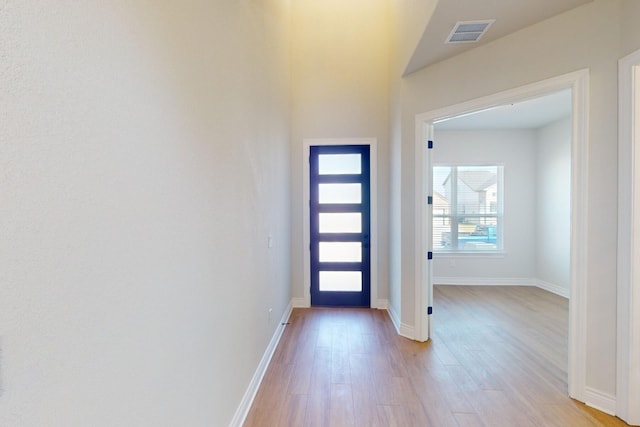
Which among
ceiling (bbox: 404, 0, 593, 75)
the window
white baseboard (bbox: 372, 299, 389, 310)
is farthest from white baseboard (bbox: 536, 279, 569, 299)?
ceiling (bbox: 404, 0, 593, 75)

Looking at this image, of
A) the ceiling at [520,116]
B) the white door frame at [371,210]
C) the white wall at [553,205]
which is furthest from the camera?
the white wall at [553,205]

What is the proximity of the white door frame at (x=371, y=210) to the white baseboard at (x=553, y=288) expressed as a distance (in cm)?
318

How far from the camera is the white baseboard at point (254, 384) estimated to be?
2051mm

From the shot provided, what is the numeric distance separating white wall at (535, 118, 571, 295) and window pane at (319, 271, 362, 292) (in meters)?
3.49

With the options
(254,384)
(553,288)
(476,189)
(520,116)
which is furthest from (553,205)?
(254,384)

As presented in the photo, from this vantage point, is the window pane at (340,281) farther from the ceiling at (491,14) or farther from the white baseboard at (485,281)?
the ceiling at (491,14)

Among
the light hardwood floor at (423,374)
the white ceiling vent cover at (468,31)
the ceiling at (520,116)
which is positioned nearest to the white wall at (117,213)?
the light hardwood floor at (423,374)

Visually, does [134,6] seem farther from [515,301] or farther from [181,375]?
[515,301]

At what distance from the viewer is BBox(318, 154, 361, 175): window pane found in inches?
176

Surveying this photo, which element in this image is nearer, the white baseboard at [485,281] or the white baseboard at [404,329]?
the white baseboard at [404,329]

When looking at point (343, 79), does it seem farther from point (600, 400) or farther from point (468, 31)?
point (600, 400)

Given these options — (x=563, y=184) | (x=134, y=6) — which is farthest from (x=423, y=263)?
(x=563, y=184)

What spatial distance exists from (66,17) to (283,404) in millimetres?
2496

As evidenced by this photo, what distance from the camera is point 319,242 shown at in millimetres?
4535
